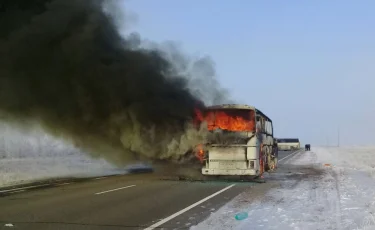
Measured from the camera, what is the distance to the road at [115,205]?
7.51m

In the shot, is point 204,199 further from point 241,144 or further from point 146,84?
point 146,84

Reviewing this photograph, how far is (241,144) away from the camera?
15086mm

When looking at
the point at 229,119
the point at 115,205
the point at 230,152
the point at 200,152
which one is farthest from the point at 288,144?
the point at 115,205

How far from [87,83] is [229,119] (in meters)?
5.71

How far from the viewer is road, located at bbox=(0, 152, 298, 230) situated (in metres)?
7.51

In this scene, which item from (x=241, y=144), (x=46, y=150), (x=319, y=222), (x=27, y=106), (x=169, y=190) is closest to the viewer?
(x=319, y=222)

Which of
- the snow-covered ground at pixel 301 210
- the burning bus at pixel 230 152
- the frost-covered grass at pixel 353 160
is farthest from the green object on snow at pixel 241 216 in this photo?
the frost-covered grass at pixel 353 160

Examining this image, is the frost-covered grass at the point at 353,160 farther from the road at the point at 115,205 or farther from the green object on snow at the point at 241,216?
the green object on snow at the point at 241,216

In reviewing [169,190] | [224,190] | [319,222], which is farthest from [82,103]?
[319,222]

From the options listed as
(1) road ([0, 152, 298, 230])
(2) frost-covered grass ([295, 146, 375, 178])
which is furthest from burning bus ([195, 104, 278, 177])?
(2) frost-covered grass ([295, 146, 375, 178])

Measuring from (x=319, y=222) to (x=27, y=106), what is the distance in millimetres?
12454

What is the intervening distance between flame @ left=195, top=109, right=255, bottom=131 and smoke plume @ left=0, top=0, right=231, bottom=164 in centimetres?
66

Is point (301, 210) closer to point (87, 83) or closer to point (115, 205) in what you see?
point (115, 205)

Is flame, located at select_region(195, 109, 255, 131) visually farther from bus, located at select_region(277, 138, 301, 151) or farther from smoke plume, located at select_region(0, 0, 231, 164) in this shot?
bus, located at select_region(277, 138, 301, 151)
